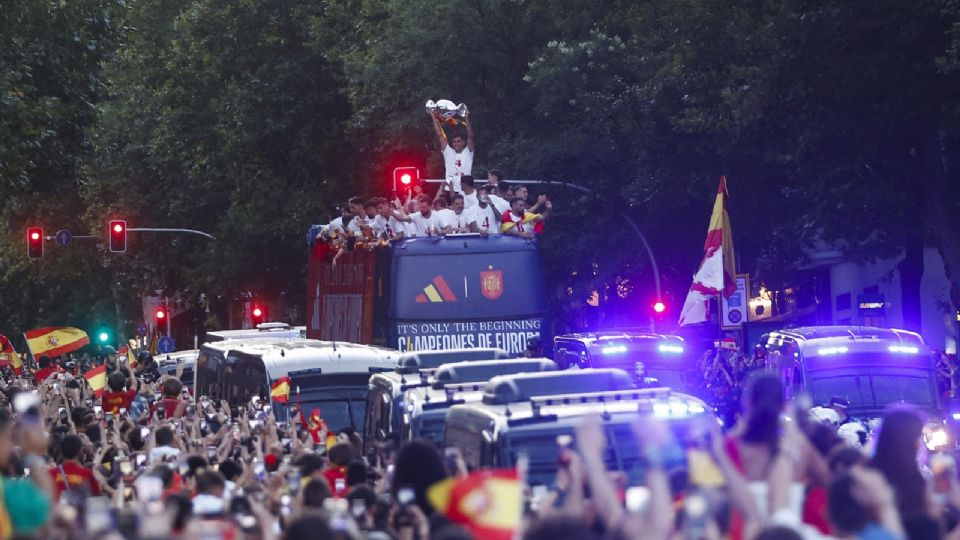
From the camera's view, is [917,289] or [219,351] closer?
[219,351]

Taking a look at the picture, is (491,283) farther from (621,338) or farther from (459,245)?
(621,338)

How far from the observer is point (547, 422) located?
11297 millimetres

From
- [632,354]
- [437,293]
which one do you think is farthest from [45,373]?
[632,354]

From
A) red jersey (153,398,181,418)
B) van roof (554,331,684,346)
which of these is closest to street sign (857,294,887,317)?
van roof (554,331,684,346)

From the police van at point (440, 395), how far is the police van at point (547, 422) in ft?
4.80

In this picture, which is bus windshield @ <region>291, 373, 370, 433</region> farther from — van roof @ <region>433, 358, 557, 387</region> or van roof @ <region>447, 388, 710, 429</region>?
van roof @ <region>447, 388, 710, 429</region>

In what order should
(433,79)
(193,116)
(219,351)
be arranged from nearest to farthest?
(219,351) → (433,79) → (193,116)

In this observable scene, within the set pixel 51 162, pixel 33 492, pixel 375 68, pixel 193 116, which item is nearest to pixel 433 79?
pixel 375 68

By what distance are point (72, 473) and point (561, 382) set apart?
3.49 m

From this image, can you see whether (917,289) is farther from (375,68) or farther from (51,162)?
(51,162)

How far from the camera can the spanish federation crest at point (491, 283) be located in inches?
941

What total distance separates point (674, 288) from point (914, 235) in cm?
1366

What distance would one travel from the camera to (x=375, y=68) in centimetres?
4722

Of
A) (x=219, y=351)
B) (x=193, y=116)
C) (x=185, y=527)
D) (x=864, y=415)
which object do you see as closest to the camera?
(x=185, y=527)
